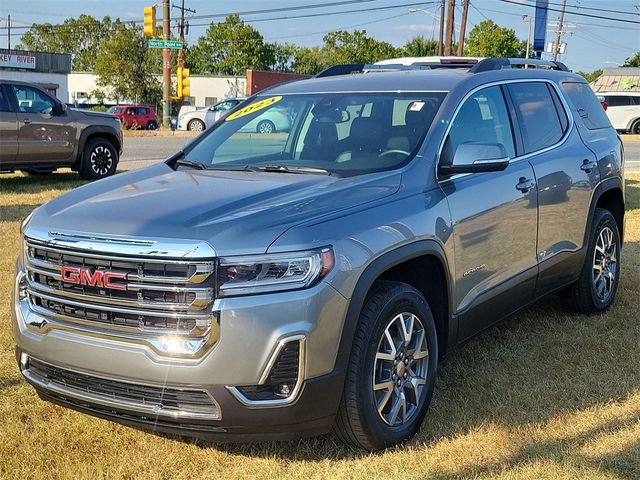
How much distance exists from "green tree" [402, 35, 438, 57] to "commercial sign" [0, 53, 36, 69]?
46.8 metres

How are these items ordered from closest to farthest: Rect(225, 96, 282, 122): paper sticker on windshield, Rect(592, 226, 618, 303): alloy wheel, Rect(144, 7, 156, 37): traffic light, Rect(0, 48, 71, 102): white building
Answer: Rect(225, 96, 282, 122): paper sticker on windshield < Rect(592, 226, 618, 303): alloy wheel < Rect(144, 7, 156, 37): traffic light < Rect(0, 48, 71, 102): white building

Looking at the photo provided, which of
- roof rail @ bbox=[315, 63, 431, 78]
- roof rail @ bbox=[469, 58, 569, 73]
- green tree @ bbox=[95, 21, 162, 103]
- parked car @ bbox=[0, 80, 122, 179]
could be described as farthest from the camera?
green tree @ bbox=[95, 21, 162, 103]

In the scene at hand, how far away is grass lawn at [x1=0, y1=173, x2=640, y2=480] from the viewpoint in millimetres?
3283

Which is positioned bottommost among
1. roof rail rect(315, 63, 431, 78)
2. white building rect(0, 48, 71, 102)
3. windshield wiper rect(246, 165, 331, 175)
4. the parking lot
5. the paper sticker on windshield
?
the parking lot

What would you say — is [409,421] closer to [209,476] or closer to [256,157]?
[209,476]

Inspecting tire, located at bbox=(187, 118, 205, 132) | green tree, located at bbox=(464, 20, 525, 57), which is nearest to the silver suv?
tire, located at bbox=(187, 118, 205, 132)

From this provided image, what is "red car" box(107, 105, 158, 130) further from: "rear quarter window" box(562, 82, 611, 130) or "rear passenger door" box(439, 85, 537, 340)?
"rear passenger door" box(439, 85, 537, 340)

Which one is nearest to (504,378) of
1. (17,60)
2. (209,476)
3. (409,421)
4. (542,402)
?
(542,402)

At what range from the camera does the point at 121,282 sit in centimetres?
298

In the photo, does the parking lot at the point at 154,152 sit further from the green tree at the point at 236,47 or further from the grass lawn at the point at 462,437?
the green tree at the point at 236,47

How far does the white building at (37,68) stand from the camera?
47719 mm

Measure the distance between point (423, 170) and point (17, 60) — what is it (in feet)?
164

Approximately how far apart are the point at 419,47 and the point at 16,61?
5104cm

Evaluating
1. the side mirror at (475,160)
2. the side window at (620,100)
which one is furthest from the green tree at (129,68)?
the side mirror at (475,160)
